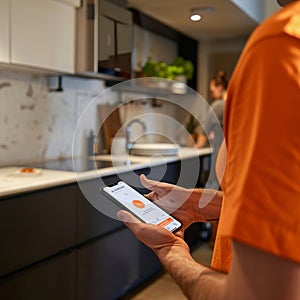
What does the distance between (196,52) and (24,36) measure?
95.8 inches

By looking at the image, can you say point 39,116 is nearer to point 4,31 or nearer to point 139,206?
point 4,31

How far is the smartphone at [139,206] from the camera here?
29.5 inches

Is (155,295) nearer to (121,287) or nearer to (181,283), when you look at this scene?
(121,287)

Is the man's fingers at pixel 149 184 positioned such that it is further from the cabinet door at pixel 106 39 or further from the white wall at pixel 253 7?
the white wall at pixel 253 7

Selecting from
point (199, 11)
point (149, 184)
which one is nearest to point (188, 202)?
point (149, 184)

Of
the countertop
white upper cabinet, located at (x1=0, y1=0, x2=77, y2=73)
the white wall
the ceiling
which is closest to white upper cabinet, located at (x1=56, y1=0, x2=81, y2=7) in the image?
white upper cabinet, located at (x1=0, y1=0, x2=77, y2=73)

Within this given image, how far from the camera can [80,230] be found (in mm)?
1874

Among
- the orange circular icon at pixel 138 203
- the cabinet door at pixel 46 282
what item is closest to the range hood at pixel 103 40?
the cabinet door at pixel 46 282

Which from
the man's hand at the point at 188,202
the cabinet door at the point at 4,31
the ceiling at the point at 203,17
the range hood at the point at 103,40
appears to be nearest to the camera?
the man's hand at the point at 188,202

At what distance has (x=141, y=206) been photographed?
776mm

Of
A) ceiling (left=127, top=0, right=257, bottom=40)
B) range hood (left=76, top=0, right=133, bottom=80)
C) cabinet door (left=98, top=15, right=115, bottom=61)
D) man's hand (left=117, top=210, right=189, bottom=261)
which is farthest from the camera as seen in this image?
ceiling (left=127, top=0, right=257, bottom=40)

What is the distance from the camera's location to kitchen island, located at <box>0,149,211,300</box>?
1.52 m

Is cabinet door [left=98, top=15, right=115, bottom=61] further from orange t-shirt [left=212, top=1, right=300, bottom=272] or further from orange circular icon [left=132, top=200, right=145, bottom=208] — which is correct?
orange t-shirt [left=212, top=1, right=300, bottom=272]

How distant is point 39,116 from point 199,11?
1.41 meters
